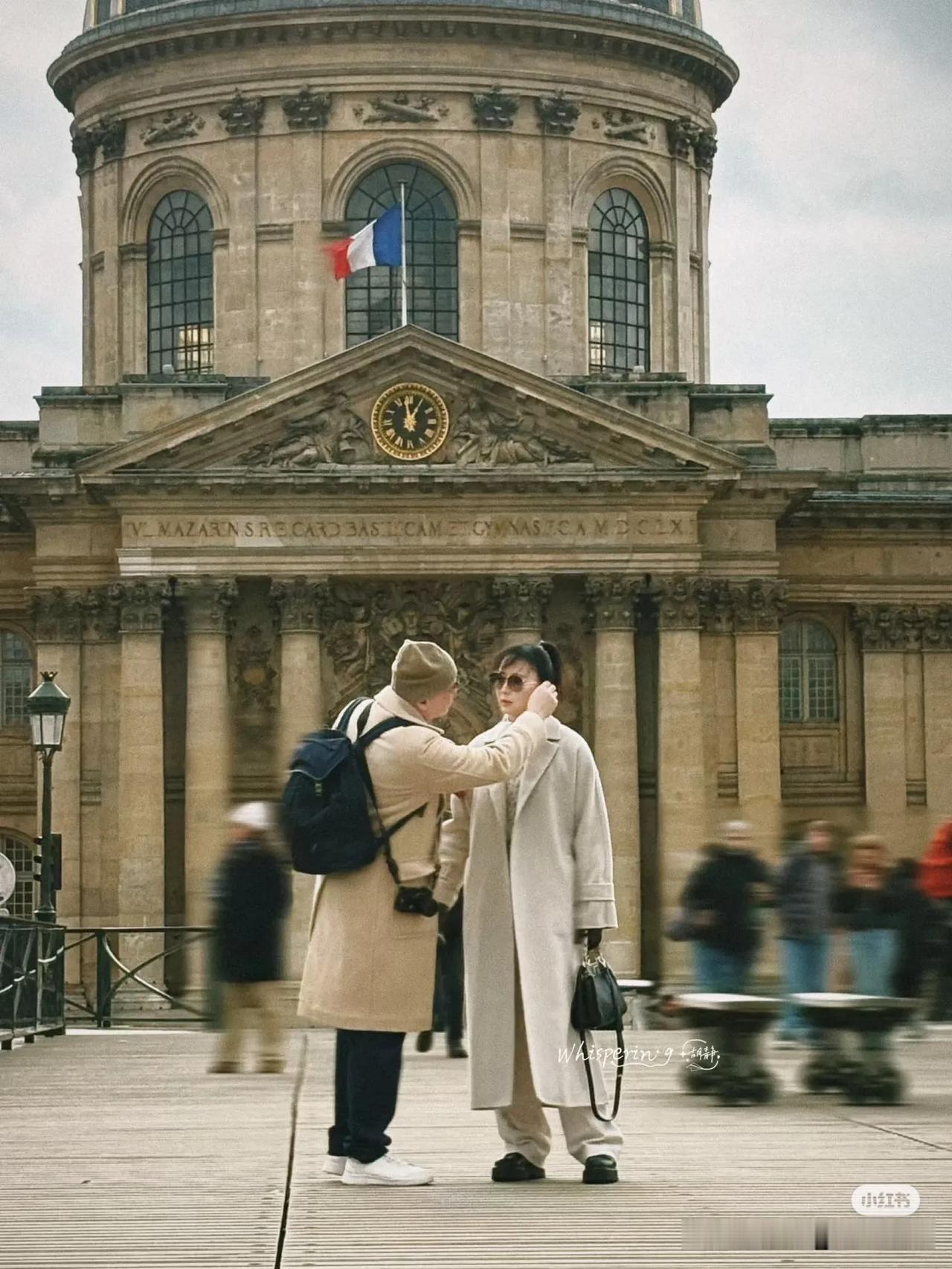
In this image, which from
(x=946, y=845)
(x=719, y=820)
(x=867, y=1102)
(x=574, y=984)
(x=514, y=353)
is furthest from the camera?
(x=514, y=353)

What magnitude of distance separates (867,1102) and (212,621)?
32713 mm

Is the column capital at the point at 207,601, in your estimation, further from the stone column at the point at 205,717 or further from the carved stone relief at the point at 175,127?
the carved stone relief at the point at 175,127

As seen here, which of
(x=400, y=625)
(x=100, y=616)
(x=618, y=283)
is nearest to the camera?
(x=400, y=625)

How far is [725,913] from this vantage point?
23.4 metres

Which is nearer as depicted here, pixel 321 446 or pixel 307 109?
pixel 321 446

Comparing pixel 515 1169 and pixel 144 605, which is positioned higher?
pixel 144 605

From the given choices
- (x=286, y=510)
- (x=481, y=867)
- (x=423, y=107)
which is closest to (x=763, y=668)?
(x=286, y=510)

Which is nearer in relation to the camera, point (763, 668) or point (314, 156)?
point (763, 668)

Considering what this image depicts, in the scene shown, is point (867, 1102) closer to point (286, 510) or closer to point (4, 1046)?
point (4, 1046)

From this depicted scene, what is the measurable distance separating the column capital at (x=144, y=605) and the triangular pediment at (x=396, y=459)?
1.81m

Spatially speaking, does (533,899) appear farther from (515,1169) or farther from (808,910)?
(808,910)

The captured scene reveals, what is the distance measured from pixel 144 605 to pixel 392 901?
123 feet

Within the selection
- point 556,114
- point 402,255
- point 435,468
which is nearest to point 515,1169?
point 435,468

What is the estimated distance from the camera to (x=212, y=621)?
49.8 m
